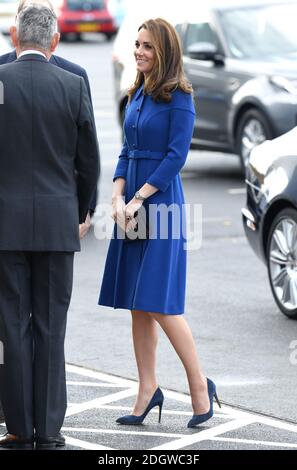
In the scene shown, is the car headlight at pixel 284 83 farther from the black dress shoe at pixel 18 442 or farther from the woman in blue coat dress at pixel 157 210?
the black dress shoe at pixel 18 442

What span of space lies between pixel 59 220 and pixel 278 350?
2613 mm

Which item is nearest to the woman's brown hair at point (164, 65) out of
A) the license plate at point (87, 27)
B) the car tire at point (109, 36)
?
the license plate at point (87, 27)

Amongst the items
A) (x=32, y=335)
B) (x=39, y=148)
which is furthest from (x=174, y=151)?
(x=32, y=335)

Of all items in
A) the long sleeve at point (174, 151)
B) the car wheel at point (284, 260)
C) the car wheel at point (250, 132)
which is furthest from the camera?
the car wheel at point (250, 132)

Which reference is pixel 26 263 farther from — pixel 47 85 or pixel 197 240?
pixel 197 240

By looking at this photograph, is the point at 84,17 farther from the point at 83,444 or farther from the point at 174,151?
the point at 83,444

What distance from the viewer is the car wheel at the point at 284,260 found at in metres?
9.55

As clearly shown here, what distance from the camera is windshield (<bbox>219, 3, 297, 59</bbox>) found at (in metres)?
16.4

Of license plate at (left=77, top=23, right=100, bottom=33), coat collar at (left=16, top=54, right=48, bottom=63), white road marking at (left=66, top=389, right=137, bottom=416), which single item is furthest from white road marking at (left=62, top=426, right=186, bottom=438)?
license plate at (left=77, top=23, right=100, bottom=33)

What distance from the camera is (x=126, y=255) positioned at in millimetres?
7113

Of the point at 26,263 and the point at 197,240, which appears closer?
the point at 26,263

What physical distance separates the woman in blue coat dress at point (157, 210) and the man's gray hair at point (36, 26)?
25.7 inches

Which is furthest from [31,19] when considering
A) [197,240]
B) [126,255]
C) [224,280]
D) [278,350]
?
[197,240]
